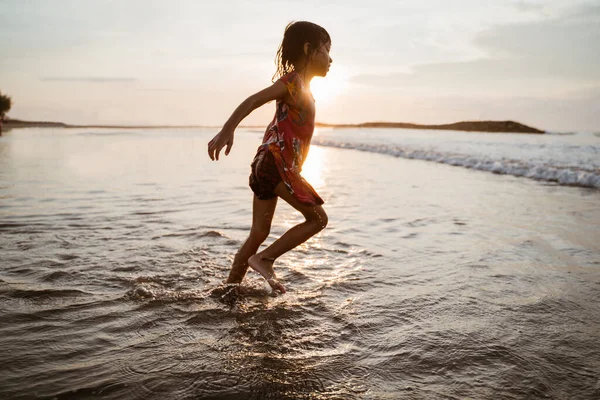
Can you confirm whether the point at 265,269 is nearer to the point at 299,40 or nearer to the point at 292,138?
the point at 292,138

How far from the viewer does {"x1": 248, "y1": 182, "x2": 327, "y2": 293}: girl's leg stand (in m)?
3.39

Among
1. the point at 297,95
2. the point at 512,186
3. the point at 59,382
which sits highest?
the point at 297,95

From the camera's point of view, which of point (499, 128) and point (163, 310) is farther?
point (499, 128)

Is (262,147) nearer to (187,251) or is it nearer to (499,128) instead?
(187,251)

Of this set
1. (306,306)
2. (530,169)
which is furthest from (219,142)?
(530,169)

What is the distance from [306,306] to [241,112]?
54.4 inches

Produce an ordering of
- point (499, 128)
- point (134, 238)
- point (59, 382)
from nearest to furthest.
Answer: point (59, 382), point (134, 238), point (499, 128)

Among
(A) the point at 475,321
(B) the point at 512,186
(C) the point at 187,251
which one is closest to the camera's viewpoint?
(A) the point at 475,321

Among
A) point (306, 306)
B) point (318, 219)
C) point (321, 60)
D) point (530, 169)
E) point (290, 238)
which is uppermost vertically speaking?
point (321, 60)

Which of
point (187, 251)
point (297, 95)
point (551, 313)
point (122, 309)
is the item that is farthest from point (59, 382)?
point (551, 313)

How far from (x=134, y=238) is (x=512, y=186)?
8.21m

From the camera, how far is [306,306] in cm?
324

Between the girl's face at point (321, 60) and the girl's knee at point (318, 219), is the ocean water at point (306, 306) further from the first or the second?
the girl's face at point (321, 60)

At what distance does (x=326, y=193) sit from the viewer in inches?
355
